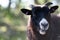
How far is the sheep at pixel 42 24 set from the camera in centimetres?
1188

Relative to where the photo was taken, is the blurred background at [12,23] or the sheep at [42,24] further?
the blurred background at [12,23]

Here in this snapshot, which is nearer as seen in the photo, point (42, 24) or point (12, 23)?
point (42, 24)

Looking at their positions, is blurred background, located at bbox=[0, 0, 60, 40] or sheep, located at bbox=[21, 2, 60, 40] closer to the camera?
sheep, located at bbox=[21, 2, 60, 40]

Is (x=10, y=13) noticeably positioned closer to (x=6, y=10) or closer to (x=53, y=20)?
(x=6, y=10)

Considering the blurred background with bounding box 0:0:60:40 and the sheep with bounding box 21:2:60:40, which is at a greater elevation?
the sheep with bounding box 21:2:60:40

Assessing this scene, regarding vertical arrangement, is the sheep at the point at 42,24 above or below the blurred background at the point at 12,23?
above

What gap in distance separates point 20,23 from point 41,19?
8.87 metres

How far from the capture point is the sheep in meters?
11.9

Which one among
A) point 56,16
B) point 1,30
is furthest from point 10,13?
point 56,16

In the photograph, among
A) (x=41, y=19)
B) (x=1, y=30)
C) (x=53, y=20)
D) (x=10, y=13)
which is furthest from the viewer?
(x=1, y=30)

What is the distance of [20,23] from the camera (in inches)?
816

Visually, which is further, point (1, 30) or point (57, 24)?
point (1, 30)

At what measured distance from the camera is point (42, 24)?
11703 millimetres

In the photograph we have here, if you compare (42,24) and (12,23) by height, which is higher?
(42,24)
